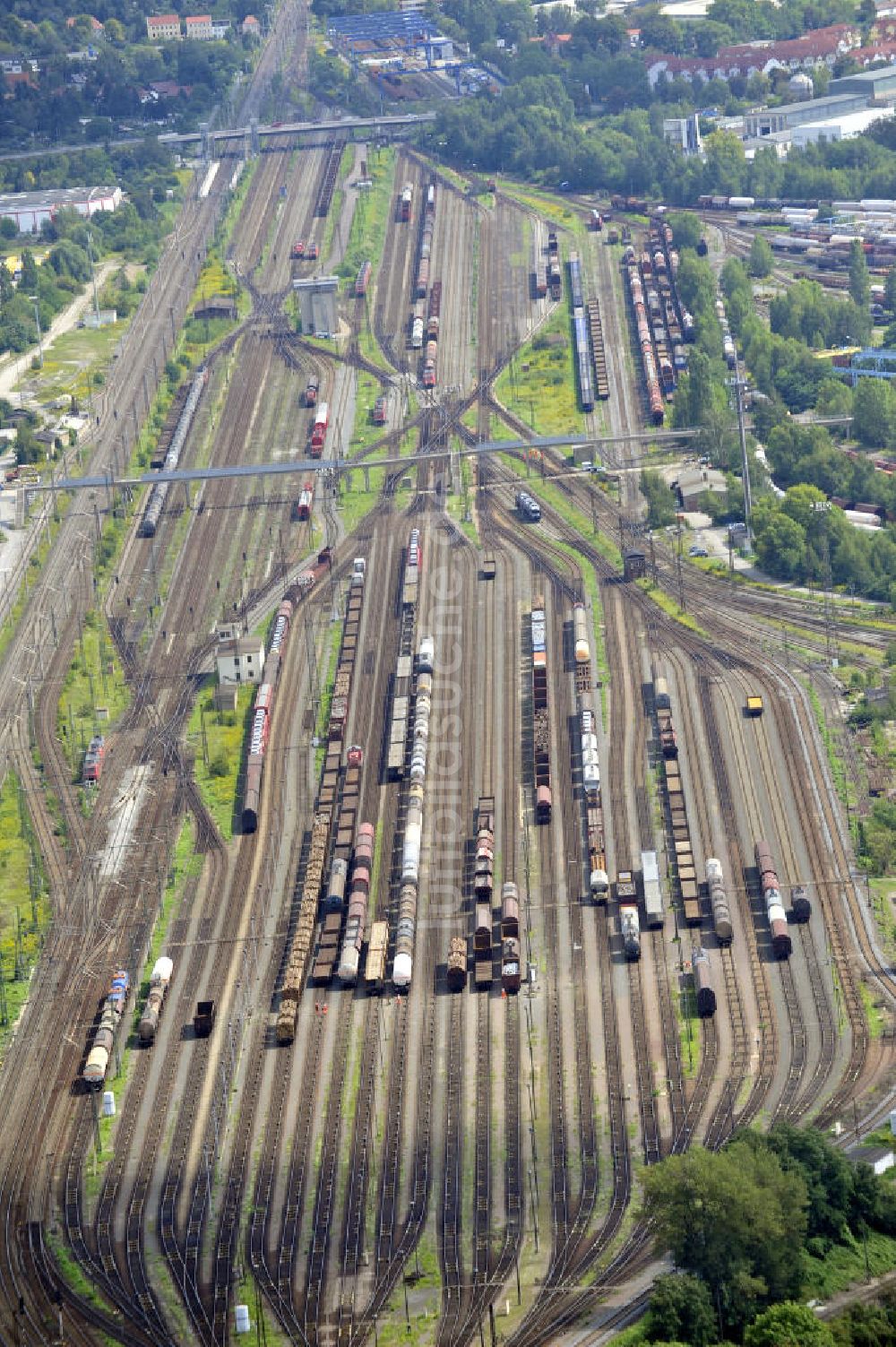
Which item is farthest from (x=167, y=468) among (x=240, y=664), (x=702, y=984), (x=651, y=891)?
(x=702, y=984)

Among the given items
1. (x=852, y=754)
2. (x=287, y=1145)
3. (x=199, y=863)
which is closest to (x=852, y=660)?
(x=852, y=754)

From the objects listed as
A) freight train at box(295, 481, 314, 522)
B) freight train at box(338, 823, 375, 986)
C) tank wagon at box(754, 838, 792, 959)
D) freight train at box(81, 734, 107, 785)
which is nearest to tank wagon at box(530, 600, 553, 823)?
freight train at box(338, 823, 375, 986)

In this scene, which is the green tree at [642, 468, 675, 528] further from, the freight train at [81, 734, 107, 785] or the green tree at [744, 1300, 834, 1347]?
the green tree at [744, 1300, 834, 1347]

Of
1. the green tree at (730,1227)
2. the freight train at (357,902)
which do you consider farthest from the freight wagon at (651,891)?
the green tree at (730,1227)

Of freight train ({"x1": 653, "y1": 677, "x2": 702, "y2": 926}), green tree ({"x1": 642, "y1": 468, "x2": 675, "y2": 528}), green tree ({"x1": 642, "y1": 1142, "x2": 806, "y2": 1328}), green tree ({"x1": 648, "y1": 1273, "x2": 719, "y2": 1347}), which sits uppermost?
green tree ({"x1": 642, "y1": 468, "x2": 675, "y2": 528})

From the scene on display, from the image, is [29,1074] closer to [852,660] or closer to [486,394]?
[852,660]

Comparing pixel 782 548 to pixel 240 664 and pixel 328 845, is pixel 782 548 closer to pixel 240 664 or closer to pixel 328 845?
pixel 240 664
